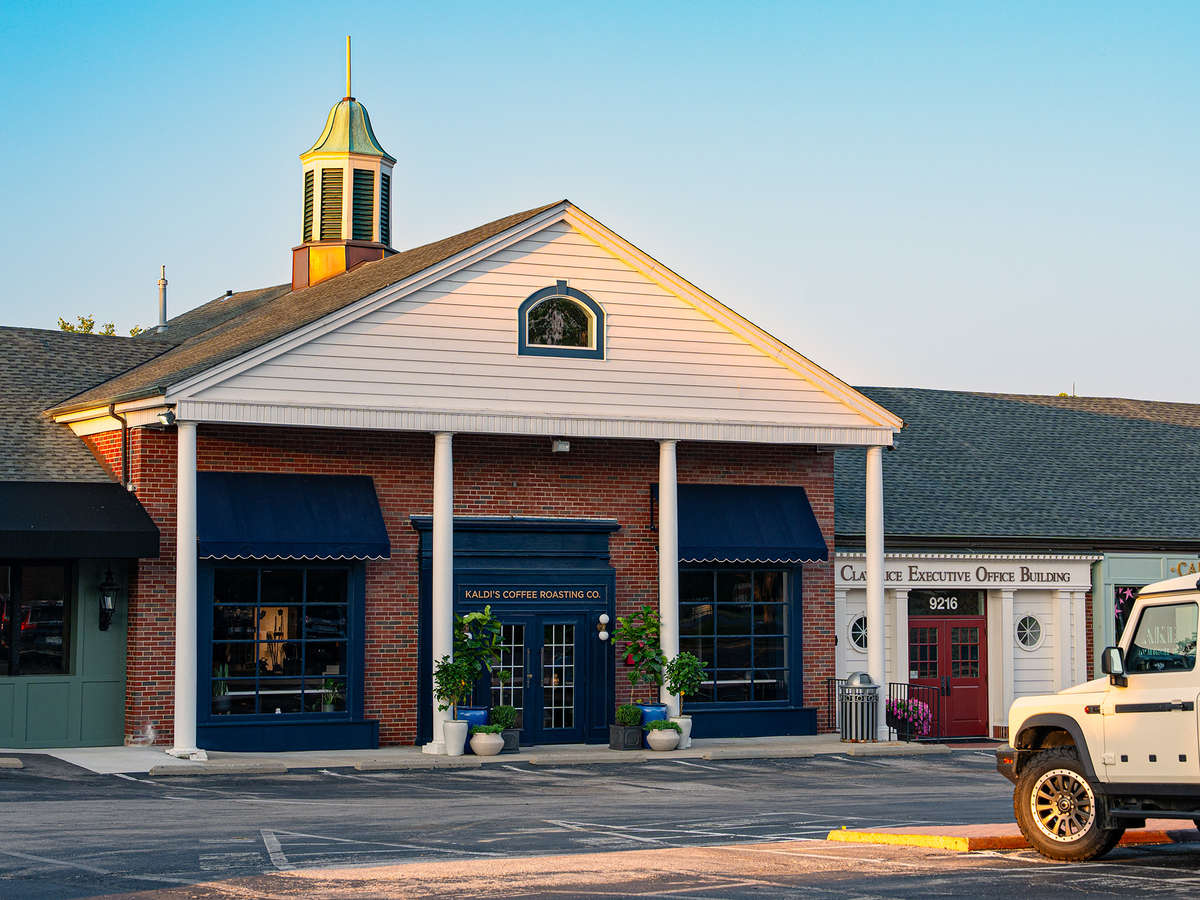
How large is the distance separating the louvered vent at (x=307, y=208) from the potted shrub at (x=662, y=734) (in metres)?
13.4

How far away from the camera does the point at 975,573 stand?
3006cm

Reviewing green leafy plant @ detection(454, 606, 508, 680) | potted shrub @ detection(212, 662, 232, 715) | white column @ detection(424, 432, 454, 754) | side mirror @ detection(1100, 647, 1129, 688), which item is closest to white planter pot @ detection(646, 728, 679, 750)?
green leafy plant @ detection(454, 606, 508, 680)

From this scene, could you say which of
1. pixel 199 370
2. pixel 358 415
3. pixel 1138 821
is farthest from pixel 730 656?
pixel 1138 821

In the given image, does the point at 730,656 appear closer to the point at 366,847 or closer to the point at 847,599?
the point at 847,599

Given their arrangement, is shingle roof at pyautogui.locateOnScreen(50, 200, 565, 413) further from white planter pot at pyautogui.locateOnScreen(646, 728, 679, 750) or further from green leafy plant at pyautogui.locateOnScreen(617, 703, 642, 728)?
white planter pot at pyautogui.locateOnScreen(646, 728, 679, 750)

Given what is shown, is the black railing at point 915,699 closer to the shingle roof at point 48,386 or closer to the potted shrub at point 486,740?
the potted shrub at point 486,740

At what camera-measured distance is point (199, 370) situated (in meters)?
22.9

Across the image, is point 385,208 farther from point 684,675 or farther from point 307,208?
point 684,675

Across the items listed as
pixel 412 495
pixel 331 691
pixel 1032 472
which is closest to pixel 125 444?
pixel 412 495

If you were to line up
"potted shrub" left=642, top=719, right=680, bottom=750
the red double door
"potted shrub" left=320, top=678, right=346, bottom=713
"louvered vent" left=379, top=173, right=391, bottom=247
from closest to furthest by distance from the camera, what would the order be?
"potted shrub" left=320, top=678, right=346, bottom=713 → "potted shrub" left=642, top=719, right=680, bottom=750 → the red double door → "louvered vent" left=379, top=173, right=391, bottom=247

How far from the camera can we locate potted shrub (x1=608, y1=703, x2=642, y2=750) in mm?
25016

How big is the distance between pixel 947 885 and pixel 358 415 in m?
13.3

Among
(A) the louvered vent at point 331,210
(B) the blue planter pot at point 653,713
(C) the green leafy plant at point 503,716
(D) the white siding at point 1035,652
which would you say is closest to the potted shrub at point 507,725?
(C) the green leafy plant at point 503,716

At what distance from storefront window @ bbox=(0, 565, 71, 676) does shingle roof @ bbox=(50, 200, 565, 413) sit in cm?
271
